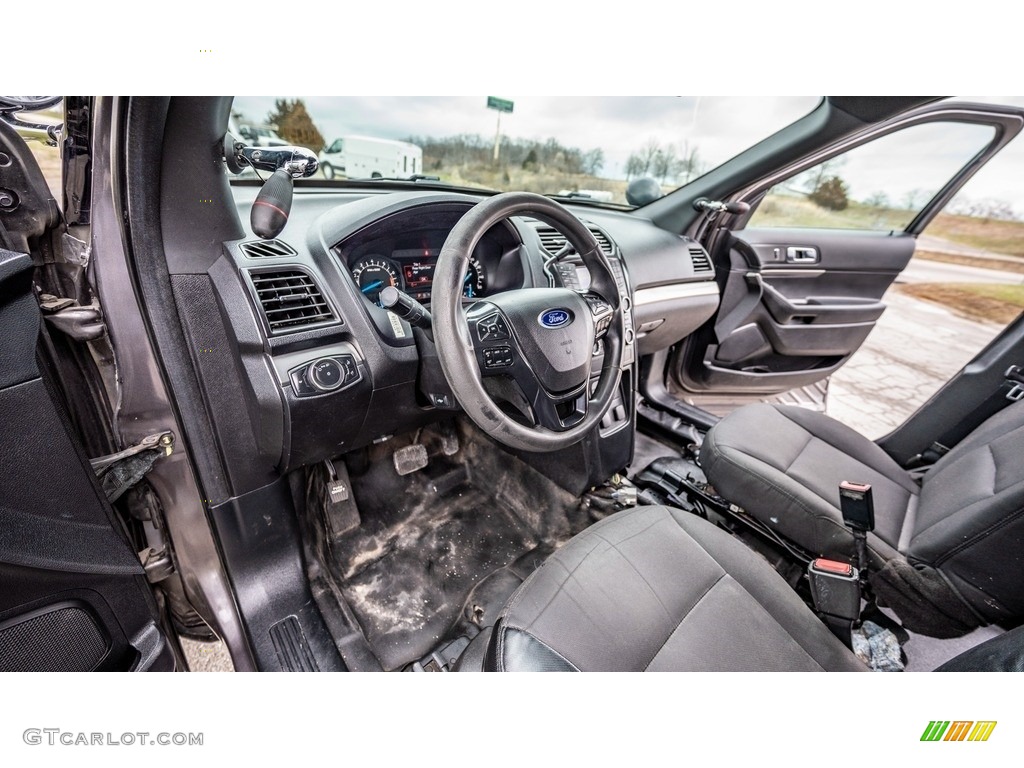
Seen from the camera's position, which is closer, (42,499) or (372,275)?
(42,499)

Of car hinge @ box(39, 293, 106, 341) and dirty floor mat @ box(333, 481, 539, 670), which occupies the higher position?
car hinge @ box(39, 293, 106, 341)

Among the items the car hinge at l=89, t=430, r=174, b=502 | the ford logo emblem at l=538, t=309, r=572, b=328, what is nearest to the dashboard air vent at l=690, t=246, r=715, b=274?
the ford logo emblem at l=538, t=309, r=572, b=328

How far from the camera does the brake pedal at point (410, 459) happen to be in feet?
6.20

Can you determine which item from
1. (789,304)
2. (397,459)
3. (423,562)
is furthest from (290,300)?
(789,304)

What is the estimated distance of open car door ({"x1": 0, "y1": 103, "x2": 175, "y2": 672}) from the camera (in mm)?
820

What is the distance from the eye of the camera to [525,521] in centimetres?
191

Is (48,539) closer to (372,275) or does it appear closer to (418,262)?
(372,275)

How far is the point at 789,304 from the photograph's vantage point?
2.45 meters

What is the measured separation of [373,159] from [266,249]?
2.43ft

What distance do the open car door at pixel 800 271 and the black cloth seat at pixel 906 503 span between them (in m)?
0.84

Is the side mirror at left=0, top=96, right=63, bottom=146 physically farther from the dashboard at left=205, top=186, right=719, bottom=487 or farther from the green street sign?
the green street sign
